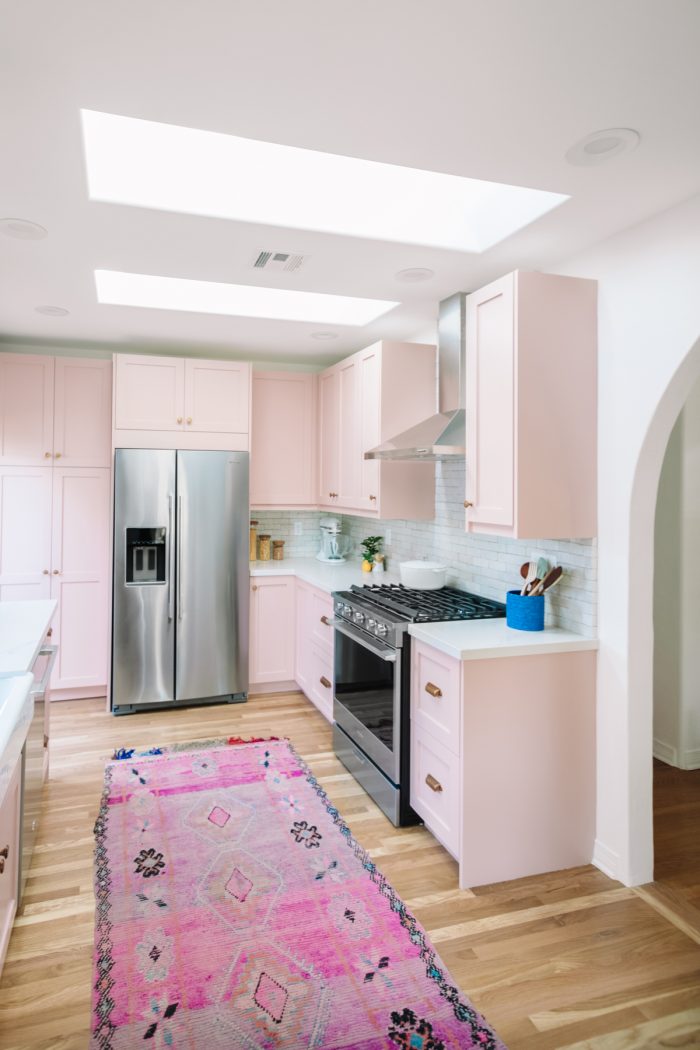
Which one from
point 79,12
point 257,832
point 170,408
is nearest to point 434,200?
point 79,12

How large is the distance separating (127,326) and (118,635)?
202cm

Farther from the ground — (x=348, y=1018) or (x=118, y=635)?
(x=118, y=635)

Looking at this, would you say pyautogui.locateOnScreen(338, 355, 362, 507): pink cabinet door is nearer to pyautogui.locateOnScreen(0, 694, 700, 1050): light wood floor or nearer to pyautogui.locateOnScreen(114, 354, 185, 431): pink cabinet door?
pyautogui.locateOnScreen(114, 354, 185, 431): pink cabinet door

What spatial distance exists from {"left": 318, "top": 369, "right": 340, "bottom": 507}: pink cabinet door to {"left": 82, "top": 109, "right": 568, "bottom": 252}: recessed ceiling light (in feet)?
6.81

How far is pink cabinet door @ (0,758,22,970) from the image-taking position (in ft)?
6.54

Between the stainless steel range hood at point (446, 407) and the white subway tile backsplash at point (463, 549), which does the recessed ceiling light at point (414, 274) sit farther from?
the white subway tile backsplash at point (463, 549)

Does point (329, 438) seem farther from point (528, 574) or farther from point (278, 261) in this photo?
point (528, 574)

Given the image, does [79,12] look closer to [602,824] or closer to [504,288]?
[504,288]

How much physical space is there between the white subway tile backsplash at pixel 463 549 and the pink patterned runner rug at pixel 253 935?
1.34 meters

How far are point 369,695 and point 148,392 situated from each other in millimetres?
2616

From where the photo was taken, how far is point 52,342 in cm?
479

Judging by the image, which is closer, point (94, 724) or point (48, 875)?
point (48, 875)

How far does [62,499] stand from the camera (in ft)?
15.3

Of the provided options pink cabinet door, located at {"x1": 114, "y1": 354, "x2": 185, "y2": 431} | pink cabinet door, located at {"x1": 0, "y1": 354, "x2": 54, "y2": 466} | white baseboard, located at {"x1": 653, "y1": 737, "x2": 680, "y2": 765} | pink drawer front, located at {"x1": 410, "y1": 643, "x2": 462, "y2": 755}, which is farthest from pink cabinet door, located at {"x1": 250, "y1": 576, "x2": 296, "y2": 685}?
white baseboard, located at {"x1": 653, "y1": 737, "x2": 680, "y2": 765}
